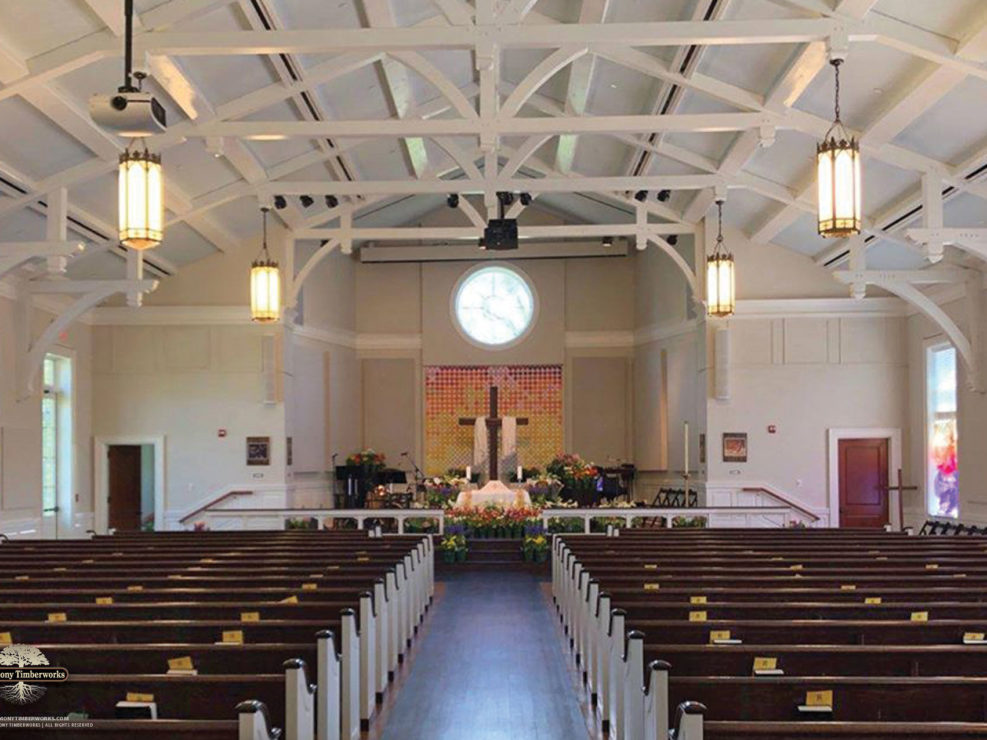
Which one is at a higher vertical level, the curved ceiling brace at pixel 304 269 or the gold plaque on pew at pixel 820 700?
the curved ceiling brace at pixel 304 269

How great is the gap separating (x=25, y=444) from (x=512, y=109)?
8015 millimetres

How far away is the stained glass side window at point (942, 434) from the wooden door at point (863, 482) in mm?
961

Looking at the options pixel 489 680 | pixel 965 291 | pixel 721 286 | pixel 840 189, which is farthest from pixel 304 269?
pixel 840 189

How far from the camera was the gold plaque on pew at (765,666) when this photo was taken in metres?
4.09

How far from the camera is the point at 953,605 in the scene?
539 centimetres

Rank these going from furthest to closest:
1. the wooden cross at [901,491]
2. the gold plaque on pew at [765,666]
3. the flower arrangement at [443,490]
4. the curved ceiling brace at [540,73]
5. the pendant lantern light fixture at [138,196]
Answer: the flower arrangement at [443,490], the wooden cross at [901,491], the curved ceiling brace at [540,73], the pendant lantern light fixture at [138,196], the gold plaque on pew at [765,666]

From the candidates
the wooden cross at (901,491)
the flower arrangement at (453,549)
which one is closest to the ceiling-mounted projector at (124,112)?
the flower arrangement at (453,549)

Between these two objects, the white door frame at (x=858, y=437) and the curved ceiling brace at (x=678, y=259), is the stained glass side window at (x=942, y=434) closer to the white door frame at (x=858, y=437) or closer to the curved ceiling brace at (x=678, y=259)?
the white door frame at (x=858, y=437)

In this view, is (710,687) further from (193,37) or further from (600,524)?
(600,524)


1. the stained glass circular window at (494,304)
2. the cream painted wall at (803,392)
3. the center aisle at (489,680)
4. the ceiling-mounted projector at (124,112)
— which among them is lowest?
the center aisle at (489,680)

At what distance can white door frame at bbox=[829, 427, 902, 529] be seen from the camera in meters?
15.3

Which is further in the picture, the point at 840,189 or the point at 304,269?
the point at 304,269

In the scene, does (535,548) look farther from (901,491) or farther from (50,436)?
(50,436)

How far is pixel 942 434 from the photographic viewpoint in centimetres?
1402
